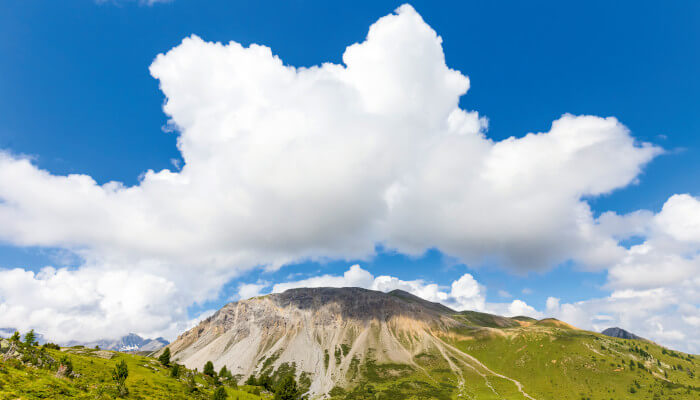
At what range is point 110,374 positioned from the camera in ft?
192

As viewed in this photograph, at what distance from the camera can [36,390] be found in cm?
3391

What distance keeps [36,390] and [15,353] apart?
70.3 ft

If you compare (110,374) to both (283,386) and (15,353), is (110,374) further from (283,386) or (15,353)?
(283,386)

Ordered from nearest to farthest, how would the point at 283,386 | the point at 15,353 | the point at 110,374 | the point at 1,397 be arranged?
the point at 1,397
the point at 15,353
the point at 110,374
the point at 283,386

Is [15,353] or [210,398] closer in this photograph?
[15,353]

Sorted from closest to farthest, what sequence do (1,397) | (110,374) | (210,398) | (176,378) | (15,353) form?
(1,397) → (15,353) → (110,374) → (210,398) → (176,378)

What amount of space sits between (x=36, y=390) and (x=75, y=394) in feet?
13.6

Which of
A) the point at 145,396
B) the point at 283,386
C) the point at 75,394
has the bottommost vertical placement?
the point at 283,386

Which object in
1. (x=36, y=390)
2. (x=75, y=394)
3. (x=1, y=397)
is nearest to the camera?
(x=1, y=397)

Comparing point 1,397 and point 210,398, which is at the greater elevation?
point 1,397

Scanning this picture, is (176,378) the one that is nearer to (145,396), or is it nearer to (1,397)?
(145,396)

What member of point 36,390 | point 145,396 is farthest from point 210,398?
point 36,390

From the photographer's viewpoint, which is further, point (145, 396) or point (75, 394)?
point (145, 396)

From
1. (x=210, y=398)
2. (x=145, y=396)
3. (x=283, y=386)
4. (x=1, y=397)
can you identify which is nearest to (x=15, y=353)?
(x=145, y=396)
